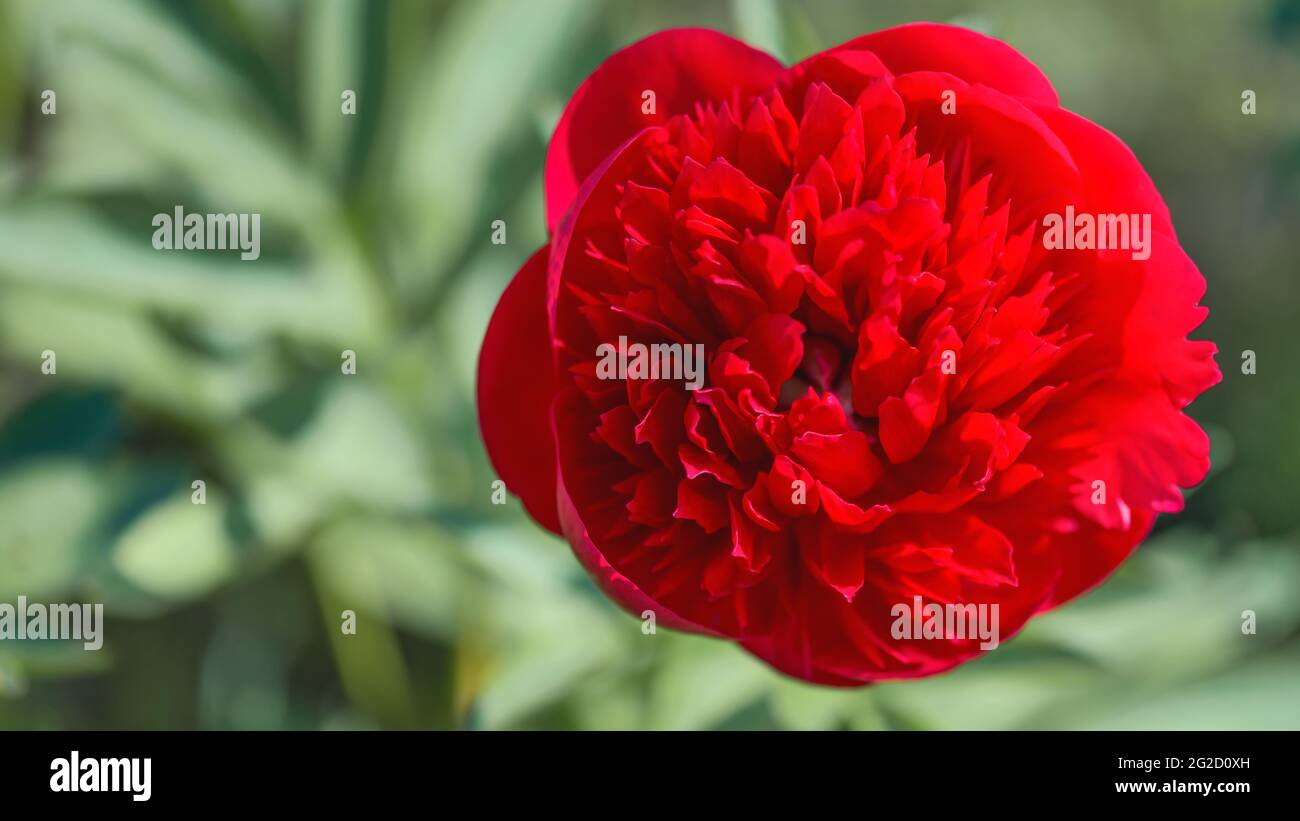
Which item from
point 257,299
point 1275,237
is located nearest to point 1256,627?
point 1275,237

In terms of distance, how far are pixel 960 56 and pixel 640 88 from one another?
0.17 metres

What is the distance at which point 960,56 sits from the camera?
0.55 metres

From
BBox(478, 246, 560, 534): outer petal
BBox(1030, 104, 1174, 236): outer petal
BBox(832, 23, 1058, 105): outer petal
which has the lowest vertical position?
BBox(478, 246, 560, 534): outer petal

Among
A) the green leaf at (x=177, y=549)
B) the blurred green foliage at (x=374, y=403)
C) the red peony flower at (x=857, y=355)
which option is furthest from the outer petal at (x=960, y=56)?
the green leaf at (x=177, y=549)

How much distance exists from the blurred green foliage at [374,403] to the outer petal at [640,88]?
14 centimetres

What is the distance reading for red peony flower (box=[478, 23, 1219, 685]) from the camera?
0.51 metres

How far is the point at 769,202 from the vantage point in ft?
1.72

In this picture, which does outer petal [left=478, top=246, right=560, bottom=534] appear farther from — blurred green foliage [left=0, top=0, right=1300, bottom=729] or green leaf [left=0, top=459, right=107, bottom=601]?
green leaf [left=0, top=459, right=107, bottom=601]

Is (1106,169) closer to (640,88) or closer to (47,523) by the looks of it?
(640,88)

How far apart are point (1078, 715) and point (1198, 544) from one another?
0.20m

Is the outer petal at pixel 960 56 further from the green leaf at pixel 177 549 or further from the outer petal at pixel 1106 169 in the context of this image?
the green leaf at pixel 177 549

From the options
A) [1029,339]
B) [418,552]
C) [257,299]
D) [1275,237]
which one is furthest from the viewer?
[1275,237]

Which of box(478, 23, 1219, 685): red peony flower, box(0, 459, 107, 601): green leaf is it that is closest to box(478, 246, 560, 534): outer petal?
box(478, 23, 1219, 685): red peony flower
